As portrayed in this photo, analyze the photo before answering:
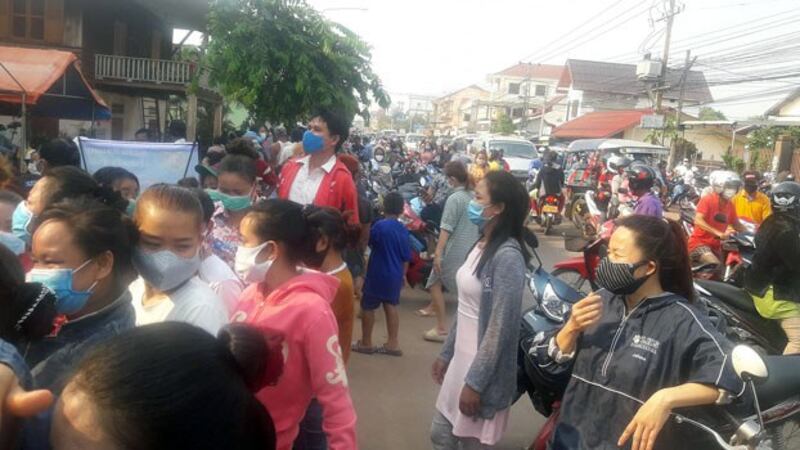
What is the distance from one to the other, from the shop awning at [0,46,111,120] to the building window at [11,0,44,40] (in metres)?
11.1

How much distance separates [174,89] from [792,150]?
20.2 metres

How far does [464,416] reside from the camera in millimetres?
3098

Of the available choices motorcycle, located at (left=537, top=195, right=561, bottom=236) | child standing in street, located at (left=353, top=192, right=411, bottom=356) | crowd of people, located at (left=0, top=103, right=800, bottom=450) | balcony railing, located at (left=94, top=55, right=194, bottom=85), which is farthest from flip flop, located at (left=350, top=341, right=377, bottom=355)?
balcony railing, located at (left=94, top=55, right=194, bottom=85)

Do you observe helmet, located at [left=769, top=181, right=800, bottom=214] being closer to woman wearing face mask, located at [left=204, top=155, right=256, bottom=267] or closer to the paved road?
the paved road

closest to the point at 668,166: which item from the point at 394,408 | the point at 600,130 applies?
the point at 600,130

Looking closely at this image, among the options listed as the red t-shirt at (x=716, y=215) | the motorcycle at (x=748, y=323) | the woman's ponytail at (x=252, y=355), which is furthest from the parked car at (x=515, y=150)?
the woman's ponytail at (x=252, y=355)

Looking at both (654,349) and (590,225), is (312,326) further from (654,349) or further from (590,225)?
(590,225)

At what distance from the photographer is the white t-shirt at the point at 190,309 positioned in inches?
93.8

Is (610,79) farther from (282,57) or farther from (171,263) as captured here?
(171,263)

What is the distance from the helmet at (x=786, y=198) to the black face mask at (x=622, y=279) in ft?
10.4

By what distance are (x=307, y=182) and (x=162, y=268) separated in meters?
2.42

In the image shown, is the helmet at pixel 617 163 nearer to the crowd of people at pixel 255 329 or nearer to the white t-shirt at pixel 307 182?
the white t-shirt at pixel 307 182

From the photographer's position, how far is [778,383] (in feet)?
11.1

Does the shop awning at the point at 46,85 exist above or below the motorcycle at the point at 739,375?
above
